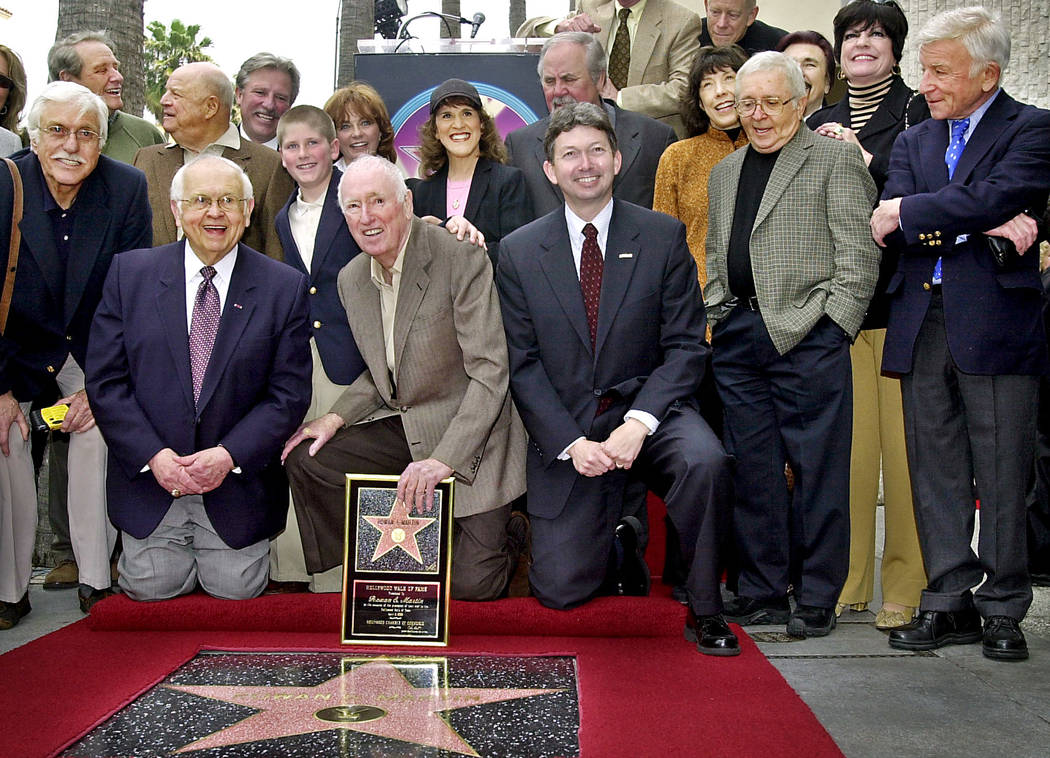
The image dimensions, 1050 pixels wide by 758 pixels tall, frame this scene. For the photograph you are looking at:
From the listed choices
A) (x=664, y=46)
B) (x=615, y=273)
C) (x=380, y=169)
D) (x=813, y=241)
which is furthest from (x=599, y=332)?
(x=664, y=46)

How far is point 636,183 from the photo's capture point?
17.4 feet

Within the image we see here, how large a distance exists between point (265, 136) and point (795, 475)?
341 centimetres

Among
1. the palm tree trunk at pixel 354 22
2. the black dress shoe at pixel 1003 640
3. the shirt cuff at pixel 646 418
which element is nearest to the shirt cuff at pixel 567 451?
the shirt cuff at pixel 646 418

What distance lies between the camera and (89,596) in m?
4.68

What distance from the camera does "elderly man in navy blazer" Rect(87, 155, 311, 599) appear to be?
14.1ft

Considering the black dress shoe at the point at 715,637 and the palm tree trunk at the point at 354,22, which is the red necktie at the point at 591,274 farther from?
the palm tree trunk at the point at 354,22

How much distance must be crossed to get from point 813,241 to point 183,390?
103 inches

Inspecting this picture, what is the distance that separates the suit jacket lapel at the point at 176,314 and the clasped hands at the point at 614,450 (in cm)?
158

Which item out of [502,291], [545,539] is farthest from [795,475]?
[502,291]

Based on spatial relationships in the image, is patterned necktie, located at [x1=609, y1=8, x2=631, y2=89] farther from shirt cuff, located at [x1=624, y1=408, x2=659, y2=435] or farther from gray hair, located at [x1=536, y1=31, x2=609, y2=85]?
shirt cuff, located at [x1=624, y1=408, x2=659, y2=435]

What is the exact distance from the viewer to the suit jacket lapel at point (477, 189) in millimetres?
5102

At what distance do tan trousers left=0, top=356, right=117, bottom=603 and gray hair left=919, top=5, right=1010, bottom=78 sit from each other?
3.82 m

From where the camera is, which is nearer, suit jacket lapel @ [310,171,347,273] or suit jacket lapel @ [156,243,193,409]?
suit jacket lapel @ [156,243,193,409]

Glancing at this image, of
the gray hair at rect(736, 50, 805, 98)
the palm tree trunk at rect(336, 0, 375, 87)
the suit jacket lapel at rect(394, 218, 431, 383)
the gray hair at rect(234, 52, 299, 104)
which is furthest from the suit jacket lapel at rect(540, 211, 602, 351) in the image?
the palm tree trunk at rect(336, 0, 375, 87)
